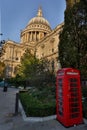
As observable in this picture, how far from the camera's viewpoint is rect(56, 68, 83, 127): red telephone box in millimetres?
6785

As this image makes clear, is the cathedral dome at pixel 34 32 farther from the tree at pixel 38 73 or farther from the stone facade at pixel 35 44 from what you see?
the tree at pixel 38 73

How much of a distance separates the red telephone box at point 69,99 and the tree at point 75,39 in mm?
4330

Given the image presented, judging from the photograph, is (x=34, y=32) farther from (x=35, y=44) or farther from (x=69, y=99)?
(x=69, y=99)

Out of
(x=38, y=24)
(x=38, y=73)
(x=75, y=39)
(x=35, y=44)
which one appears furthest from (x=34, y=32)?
(x=75, y=39)

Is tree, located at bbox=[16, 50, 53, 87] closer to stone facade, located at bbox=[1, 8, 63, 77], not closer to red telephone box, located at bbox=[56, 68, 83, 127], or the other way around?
stone facade, located at bbox=[1, 8, 63, 77]

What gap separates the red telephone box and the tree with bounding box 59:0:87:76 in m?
4.33

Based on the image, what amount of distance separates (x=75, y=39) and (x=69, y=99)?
5.93 meters

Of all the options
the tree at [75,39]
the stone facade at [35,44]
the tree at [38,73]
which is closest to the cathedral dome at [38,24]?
the stone facade at [35,44]

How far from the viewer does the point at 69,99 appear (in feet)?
22.4

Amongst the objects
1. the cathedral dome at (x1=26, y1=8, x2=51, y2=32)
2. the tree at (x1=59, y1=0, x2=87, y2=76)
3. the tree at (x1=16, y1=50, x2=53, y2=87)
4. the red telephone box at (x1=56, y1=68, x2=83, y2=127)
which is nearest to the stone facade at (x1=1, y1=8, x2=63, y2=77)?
the cathedral dome at (x1=26, y1=8, x2=51, y2=32)

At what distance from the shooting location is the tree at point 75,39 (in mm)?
11406

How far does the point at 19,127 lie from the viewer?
23.2 ft

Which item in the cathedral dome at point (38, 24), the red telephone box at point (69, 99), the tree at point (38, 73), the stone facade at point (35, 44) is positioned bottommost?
the red telephone box at point (69, 99)

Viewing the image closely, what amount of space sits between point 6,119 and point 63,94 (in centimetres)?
309
